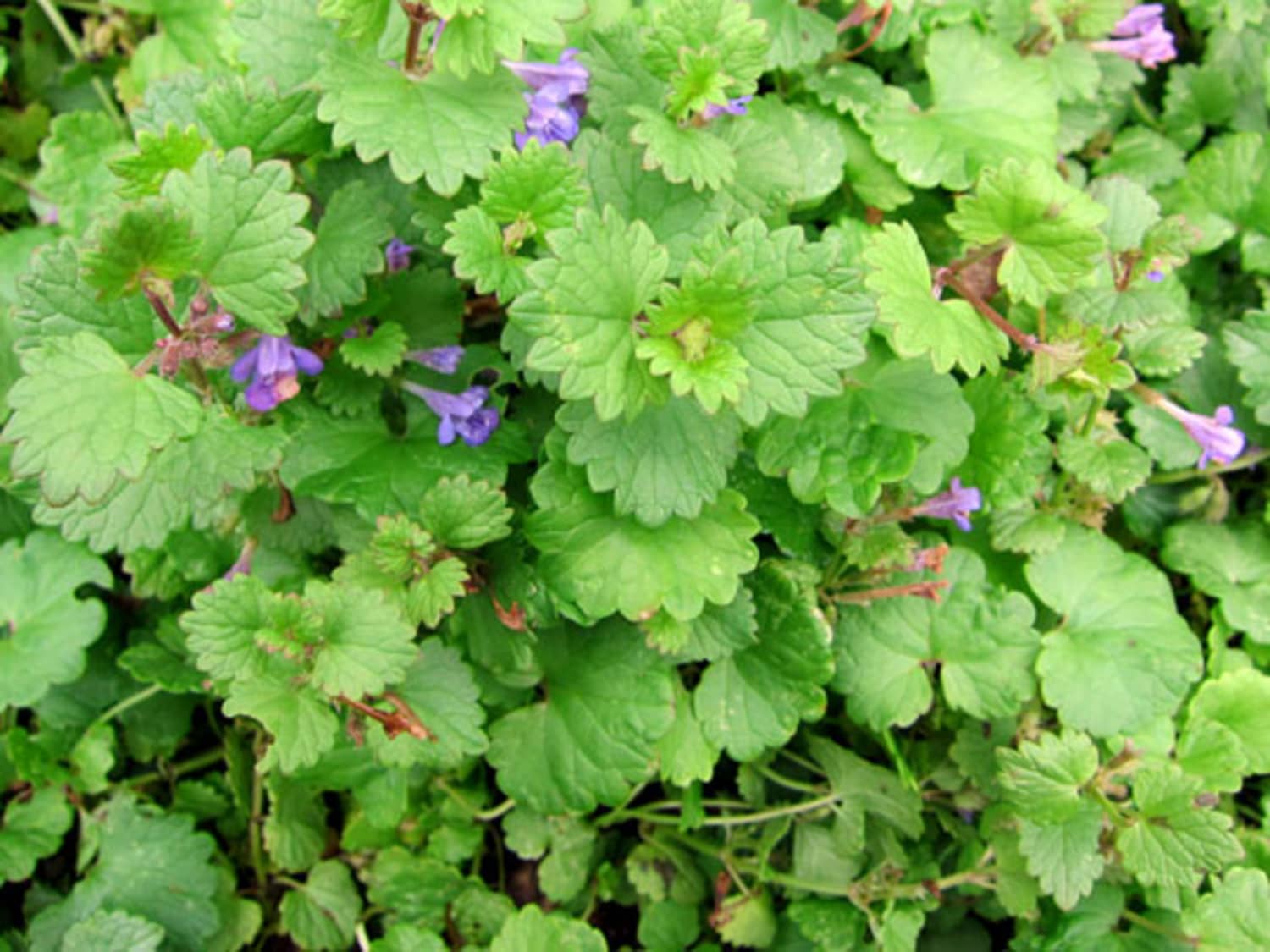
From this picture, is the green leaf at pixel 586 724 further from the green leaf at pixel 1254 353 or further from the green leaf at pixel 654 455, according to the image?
the green leaf at pixel 1254 353

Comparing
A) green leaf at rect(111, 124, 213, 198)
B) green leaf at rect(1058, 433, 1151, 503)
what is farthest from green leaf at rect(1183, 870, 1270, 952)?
green leaf at rect(111, 124, 213, 198)

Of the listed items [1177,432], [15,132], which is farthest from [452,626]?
[15,132]

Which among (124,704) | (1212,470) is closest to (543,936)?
(124,704)

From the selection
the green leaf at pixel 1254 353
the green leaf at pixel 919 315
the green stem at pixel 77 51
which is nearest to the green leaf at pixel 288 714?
the green leaf at pixel 919 315

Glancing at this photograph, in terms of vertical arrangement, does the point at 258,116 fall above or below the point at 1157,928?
above

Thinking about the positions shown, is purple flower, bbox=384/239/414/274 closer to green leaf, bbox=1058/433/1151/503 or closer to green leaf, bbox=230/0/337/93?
green leaf, bbox=230/0/337/93

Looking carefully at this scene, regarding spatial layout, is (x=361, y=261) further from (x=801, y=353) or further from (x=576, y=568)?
(x=801, y=353)

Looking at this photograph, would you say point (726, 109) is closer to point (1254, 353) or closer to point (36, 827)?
point (1254, 353)
